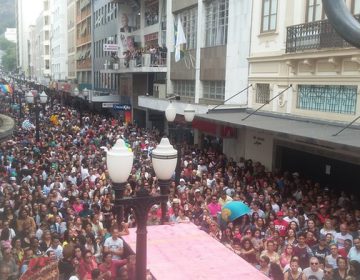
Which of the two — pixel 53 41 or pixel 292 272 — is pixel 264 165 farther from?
pixel 53 41

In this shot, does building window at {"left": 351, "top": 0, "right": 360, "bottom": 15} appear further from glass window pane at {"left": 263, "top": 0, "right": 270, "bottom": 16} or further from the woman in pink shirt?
the woman in pink shirt

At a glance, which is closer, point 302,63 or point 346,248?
point 346,248

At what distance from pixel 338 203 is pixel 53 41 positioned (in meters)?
95.6

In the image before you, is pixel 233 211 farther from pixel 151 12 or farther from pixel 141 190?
pixel 151 12

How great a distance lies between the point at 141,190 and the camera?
6.06m

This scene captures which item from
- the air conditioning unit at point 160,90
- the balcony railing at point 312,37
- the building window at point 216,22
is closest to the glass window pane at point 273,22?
the balcony railing at point 312,37

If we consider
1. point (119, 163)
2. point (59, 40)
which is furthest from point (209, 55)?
point (59, 40)

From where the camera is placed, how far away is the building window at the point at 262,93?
2052 cm

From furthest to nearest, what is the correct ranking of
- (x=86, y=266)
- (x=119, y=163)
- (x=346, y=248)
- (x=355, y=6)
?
1. (x=355, y=6)
2. (x=346, y=248)
3. (x=86, y=266)
4. (x=119, y=163)

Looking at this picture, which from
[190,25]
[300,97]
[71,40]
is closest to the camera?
[300,97]

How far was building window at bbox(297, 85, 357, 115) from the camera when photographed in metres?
15.6

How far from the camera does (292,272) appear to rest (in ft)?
27.2

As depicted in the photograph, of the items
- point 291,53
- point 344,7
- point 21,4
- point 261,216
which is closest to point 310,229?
point 261,216

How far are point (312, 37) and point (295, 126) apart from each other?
305cm
